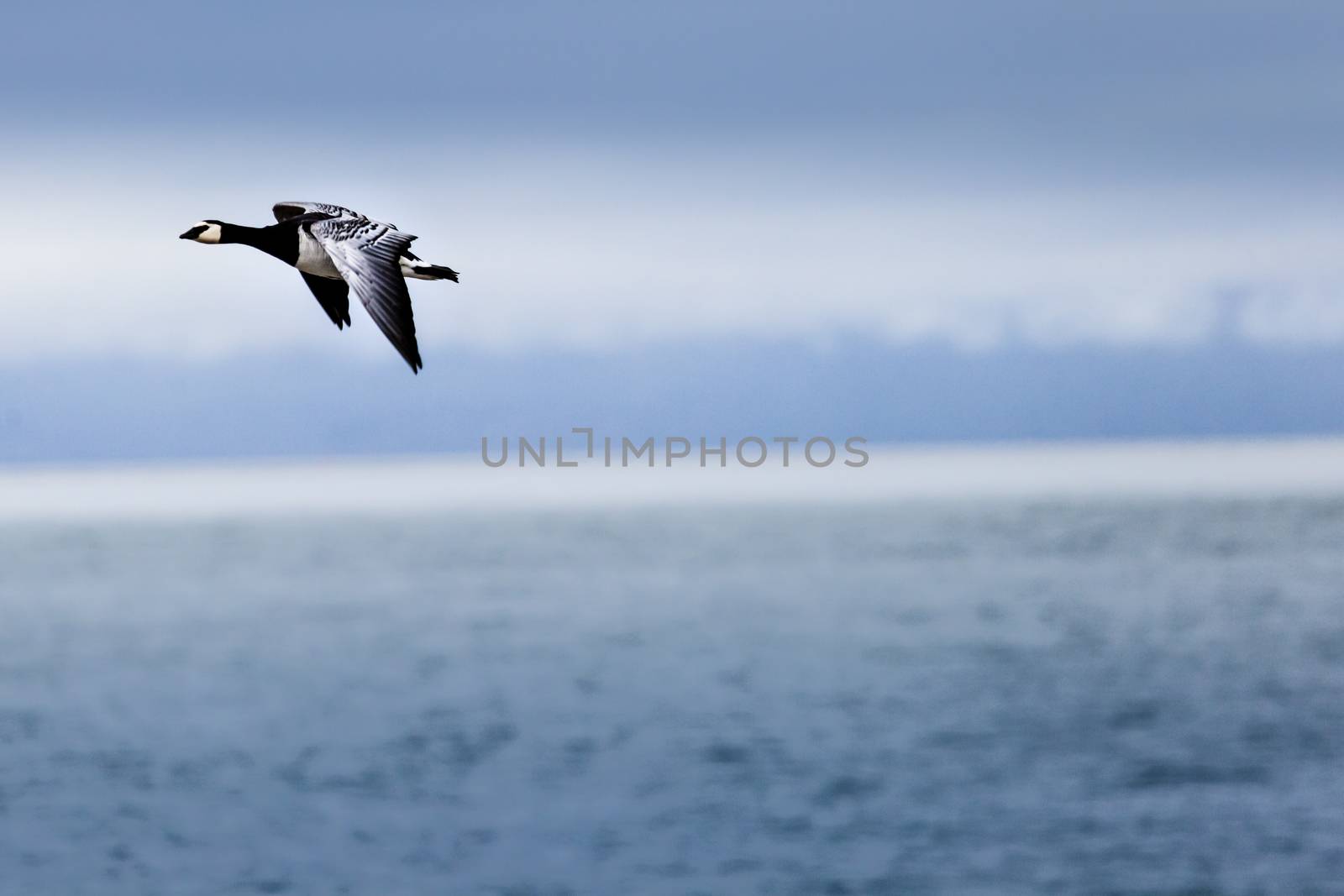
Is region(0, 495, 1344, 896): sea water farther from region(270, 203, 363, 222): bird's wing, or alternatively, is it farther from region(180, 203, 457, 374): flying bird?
region(180, 203, 457, 374): flying bird

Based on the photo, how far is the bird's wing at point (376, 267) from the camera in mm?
7168

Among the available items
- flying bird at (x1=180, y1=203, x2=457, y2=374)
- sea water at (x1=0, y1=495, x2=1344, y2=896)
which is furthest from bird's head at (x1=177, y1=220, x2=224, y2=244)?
sea water at (x1=0, y1=495, x2=1344, y2=896)

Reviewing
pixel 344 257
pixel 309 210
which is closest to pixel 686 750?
pixel 309 210

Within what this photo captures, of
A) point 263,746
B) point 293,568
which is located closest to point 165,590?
point 293,568

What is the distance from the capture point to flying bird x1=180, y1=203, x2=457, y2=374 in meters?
7.65

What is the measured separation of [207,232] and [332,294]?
47.0 inches

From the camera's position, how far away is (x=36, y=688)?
84.6 m

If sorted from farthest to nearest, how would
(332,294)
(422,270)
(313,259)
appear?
(332,294), (313,259), (422,270)

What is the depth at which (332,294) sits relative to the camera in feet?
30.9

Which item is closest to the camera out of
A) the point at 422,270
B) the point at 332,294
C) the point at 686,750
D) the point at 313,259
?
the point at 422,270

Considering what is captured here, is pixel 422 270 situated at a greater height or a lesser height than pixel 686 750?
greater

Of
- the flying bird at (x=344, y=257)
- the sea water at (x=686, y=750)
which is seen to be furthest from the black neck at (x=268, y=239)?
the sea water at (x=686, y=750)

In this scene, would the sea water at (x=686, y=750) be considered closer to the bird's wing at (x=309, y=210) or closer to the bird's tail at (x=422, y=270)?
A: the bird's wing at (x=309, y=210)

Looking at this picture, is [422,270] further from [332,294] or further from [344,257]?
[332,294]
